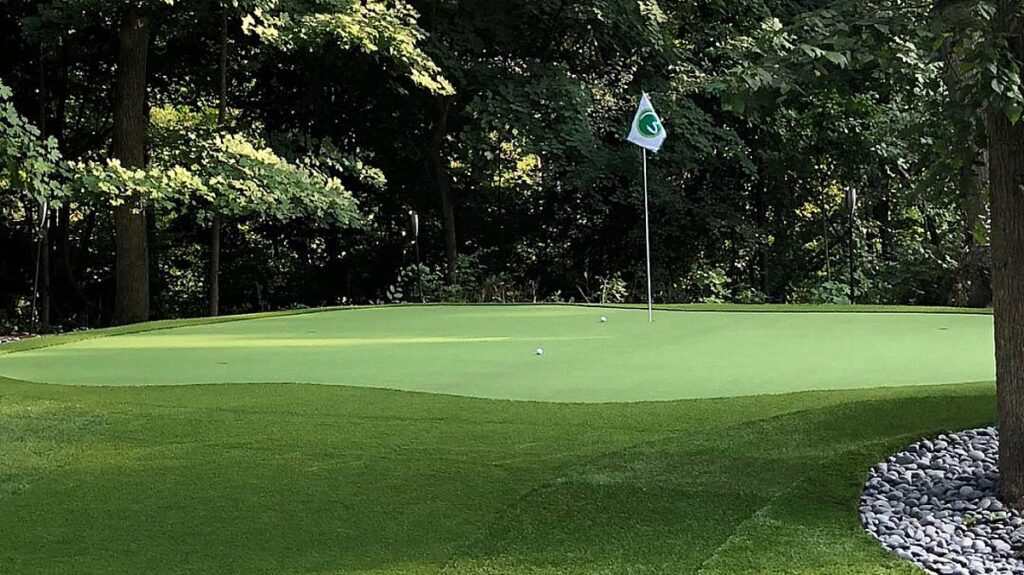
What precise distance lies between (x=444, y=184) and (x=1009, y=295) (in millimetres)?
11482

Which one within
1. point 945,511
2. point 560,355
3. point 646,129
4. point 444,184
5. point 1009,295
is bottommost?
point 945,511

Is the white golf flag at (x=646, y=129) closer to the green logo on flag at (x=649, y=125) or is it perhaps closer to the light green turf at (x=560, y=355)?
the green logo on flag at (x=649, y=125)

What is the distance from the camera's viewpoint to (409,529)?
2.66 metres

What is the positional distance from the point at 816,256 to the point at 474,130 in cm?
511

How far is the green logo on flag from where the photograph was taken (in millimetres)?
7480

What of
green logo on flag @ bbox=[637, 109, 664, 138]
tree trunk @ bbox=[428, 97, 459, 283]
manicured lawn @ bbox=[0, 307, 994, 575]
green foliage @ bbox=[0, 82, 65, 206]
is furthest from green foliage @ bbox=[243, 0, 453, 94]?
manicured lawn @ bbox=[0, 307, 994, 575]

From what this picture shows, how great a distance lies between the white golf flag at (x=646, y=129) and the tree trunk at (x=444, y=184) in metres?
6.27

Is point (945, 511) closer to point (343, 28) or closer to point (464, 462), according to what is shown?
point (464, 462)

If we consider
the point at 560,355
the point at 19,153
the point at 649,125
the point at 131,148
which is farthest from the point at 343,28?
the point at 560,355

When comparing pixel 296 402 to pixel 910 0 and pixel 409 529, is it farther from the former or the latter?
pixel 910 0

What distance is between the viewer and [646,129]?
24.6 feet

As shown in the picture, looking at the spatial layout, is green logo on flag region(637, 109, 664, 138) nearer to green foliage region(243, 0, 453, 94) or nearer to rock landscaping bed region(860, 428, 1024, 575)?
green foliage region(243, 0, 453, 94)

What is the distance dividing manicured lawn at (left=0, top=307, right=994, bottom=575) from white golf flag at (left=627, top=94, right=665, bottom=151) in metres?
2.08

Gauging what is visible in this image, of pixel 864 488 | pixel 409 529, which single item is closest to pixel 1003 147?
pixel 864 488
